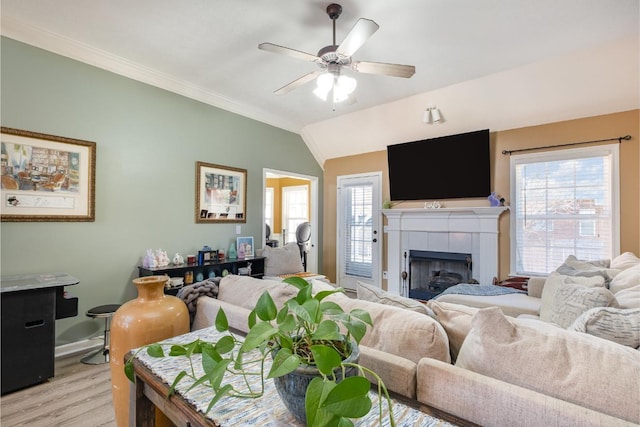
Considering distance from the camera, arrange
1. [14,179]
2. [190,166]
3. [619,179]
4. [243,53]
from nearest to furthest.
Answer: [14,179], [243,53], [619,179], [190,166]

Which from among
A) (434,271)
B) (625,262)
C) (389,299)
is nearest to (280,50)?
(389,299)

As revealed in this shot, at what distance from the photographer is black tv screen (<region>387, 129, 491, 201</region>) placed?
3.96 metres

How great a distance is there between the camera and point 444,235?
4.34 m

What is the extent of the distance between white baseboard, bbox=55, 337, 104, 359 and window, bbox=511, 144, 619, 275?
456 cm

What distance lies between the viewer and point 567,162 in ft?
11.5

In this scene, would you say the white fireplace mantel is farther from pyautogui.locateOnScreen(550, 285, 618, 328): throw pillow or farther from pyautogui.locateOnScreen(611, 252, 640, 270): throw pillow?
pyautogui.locateOnScreen(550, 285, 618, 328): throw pillow

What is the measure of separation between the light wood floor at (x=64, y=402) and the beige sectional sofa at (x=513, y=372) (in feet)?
6.34

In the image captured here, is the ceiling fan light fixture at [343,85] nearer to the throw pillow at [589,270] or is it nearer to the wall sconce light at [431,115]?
the wall sconce light at [431,115]

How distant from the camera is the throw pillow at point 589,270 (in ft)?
7.28

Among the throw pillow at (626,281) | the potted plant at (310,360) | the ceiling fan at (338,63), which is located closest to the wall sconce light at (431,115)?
the ceiling fan at (338,63)

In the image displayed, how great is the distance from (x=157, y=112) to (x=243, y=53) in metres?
1.20

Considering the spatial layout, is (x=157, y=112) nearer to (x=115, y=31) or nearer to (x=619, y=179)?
(x=115, y=31)

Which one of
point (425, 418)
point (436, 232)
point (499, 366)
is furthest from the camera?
point (436, 232)

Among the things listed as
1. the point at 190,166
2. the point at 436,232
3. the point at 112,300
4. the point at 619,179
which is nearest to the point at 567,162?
the point at 619,179
